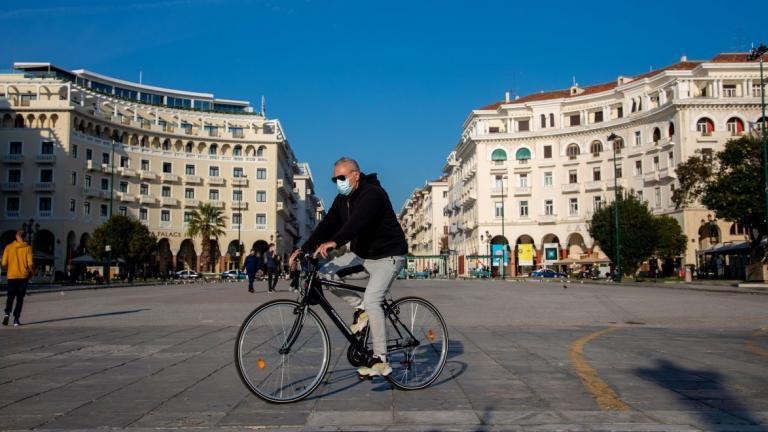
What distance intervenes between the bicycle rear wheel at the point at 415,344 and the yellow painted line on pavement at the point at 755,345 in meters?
4.59

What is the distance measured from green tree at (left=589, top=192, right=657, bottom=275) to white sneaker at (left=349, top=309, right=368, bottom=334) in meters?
49.3

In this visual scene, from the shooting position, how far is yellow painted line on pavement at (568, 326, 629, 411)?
4.95 metres

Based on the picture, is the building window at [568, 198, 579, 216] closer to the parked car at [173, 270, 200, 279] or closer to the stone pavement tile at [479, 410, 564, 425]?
the parked car at [173, 270, 200, 279]

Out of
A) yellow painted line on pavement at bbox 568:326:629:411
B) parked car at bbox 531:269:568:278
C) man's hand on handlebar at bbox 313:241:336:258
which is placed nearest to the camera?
yellow painted line on pavement at bbox 568:326:629:411

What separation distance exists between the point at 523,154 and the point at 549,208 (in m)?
6.85

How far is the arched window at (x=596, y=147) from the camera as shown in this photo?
71988 mm

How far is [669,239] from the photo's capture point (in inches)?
2147

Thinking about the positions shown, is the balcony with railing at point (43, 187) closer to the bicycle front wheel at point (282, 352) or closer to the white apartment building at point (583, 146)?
the white apartment building at point (583, 146)

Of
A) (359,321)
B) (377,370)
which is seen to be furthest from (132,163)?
(377,370)

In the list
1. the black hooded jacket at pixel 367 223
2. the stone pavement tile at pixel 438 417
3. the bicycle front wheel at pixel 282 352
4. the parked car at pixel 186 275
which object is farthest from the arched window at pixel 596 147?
the stone pavement tile at pixel 438 417

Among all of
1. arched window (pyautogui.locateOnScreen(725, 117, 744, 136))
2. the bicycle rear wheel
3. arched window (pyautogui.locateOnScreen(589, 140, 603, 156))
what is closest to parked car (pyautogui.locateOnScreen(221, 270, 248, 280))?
arched window (pyautogui.locateOnScreen(589, 140, 603, 156))

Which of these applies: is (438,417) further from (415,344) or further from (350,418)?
(415,344)

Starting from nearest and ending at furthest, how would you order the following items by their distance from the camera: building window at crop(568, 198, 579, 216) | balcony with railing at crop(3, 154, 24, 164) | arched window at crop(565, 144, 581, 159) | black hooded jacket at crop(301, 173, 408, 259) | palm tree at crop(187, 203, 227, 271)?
black hooded jacket at crop(301, 173, 408, 259) < balcony with railing at crop(3, 154, 24, 164) < palm tree at crop(187, 203, 227, 271) < building window at crop(568, 198, 579, 216) < arched window at crop(565, 144, 581, 159)

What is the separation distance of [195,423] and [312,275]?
4.81 feet
